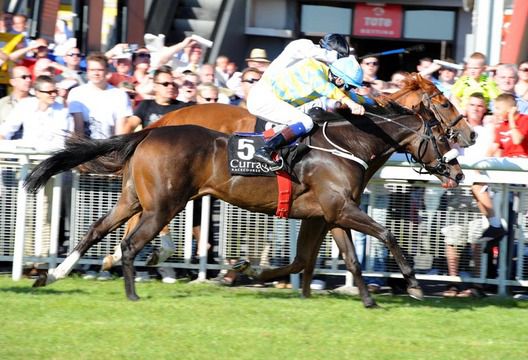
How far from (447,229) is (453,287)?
1.86 ft

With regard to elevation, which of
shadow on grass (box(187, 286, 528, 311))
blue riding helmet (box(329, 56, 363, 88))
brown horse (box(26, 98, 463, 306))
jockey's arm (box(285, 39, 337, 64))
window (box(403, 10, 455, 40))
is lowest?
shadow on grass (box(187, 286, 528, 311))

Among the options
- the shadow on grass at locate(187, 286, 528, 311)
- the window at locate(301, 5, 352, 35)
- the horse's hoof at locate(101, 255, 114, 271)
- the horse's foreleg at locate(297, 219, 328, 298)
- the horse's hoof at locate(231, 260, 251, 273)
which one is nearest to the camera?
the shadow on grass at locate(187, 286, 528, 311)

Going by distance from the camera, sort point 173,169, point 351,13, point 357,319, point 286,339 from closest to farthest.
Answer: point 286,339
point 357,319
point 173,169
point 351,13

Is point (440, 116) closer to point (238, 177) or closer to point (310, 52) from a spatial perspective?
point (310, 52)

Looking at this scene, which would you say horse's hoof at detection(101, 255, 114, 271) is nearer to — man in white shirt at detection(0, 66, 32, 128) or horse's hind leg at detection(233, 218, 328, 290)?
horse's hind leg at detection(233, 218, 328, 290)

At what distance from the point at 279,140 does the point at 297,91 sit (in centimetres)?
43

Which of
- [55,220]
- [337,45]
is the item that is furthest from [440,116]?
[55,220]

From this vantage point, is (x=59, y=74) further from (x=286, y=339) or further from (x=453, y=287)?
(x=286, y=339)

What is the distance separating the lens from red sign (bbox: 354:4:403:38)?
2080 cm

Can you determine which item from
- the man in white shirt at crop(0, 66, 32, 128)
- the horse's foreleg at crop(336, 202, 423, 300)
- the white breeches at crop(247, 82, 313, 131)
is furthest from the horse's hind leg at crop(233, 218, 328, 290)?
the man in white shirt at crop(0, 66, 32, 128)

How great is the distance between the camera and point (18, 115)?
30.1 ft

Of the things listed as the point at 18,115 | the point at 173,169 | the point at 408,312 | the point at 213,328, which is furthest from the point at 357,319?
the point at 18,115

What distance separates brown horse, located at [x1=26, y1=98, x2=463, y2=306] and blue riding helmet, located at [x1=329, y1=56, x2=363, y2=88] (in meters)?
0.43

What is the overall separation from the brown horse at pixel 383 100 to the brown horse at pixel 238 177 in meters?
0.09
